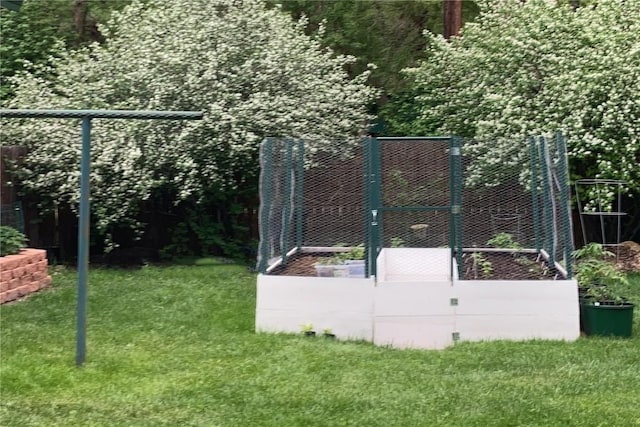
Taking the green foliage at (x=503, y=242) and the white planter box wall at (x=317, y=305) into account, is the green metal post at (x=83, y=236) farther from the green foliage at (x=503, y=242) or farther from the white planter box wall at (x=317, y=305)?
the green foliage at (x=503, y=242)

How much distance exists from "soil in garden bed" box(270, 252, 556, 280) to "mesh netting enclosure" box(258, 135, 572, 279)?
0.01m

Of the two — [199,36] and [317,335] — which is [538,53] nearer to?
[199,36]

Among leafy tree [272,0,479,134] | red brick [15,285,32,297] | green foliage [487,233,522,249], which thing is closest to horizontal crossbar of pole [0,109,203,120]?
green foliage [487,233,522,249]

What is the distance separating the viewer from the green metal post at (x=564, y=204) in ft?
25.8

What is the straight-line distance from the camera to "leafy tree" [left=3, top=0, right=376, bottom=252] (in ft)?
37.7

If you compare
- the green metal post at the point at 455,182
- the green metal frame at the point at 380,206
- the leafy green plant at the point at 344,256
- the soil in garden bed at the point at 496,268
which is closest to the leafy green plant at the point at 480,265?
the soil in garden bed at the point at 496,268

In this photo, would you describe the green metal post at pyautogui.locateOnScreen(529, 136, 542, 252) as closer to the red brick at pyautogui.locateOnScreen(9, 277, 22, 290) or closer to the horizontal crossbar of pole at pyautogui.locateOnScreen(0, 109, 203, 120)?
the horizontal crossbar of pole at pyautogui.locateOnScreen(0, 109, 203, 120)

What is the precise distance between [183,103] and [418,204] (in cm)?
497

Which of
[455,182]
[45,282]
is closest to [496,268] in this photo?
[455,182]

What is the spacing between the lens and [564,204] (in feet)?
26.7

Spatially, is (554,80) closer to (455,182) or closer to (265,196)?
(455,182)

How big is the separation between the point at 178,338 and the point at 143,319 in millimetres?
943

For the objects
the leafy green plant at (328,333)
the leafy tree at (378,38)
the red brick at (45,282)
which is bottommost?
the leafy green plant at (328,333)

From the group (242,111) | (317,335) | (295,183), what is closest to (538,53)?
(242,111)
